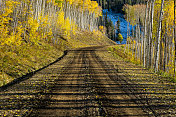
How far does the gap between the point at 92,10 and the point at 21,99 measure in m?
56.4

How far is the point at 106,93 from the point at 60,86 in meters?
2.81

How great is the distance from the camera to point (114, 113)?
489 cm

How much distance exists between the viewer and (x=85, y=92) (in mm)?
7016

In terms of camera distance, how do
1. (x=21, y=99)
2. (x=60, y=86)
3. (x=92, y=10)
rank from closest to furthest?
(x=21, y=99)
(x=60, y=86)
(x=92, y=10)

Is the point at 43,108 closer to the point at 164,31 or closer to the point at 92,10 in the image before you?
the point at 164,31

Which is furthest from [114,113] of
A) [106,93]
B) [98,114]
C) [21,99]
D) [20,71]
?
[20,71]

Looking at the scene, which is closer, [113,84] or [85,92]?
[85,92]

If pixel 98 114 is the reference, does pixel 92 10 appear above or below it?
above

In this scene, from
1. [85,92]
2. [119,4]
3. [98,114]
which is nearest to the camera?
[98,114]

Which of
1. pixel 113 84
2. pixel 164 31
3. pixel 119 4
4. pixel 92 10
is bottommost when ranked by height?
pixel 113 84

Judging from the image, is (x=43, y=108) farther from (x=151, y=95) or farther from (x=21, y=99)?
(x=151, y=95)

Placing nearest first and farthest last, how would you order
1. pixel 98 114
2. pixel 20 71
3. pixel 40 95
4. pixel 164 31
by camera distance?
pixel 98 114 → pixel 40 95 → pixel 20 71 → pixel 164 31

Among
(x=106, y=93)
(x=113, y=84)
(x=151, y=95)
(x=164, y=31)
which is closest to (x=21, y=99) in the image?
(x=106, y=93)

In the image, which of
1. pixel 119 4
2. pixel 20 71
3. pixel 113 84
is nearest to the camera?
pixel 113 84
